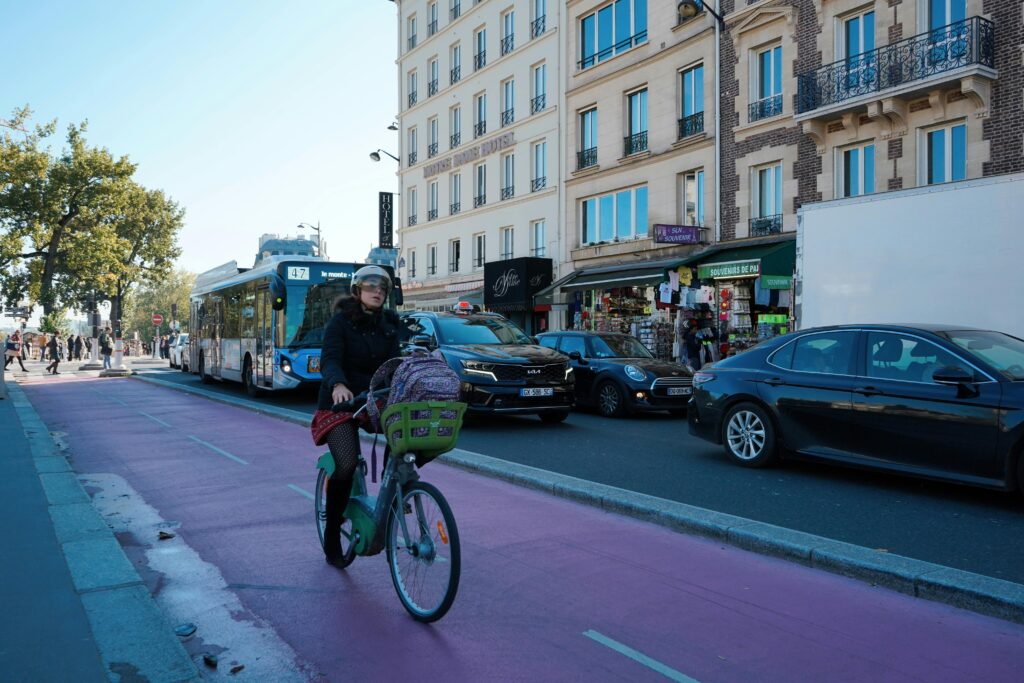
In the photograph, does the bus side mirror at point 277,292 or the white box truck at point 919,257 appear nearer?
the white box truck at point 919,257

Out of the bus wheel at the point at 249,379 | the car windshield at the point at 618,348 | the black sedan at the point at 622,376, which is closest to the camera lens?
the black sedan at the point at 622,376

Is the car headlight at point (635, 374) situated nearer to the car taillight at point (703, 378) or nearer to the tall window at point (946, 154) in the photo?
the car taillight at point (703, 378)

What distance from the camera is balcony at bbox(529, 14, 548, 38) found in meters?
30.2

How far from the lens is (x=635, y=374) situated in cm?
1334

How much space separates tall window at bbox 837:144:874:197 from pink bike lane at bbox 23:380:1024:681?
14.8 m

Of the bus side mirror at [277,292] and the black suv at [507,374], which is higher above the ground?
the bus side mirror at [277,292]

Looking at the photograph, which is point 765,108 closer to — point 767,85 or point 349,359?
point 767,85

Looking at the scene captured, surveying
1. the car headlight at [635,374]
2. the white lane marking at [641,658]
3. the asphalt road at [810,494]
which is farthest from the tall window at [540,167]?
the white lane marking at [641,658]

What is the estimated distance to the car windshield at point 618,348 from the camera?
14.4 metres

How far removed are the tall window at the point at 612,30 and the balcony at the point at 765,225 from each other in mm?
7845

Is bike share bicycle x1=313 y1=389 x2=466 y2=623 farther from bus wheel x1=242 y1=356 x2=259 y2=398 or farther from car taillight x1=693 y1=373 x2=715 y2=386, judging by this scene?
bus wheel x1=242 y1=356 x2=259 y2=398

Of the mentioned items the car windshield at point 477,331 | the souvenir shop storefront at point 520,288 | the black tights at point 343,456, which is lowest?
the black tights at point 343,456

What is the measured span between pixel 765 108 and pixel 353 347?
752 inches

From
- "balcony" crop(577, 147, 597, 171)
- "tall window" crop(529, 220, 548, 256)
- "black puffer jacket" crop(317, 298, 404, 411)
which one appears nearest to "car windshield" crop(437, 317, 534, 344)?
"black puffer jacket" crop(317, 298, 404, 411)
